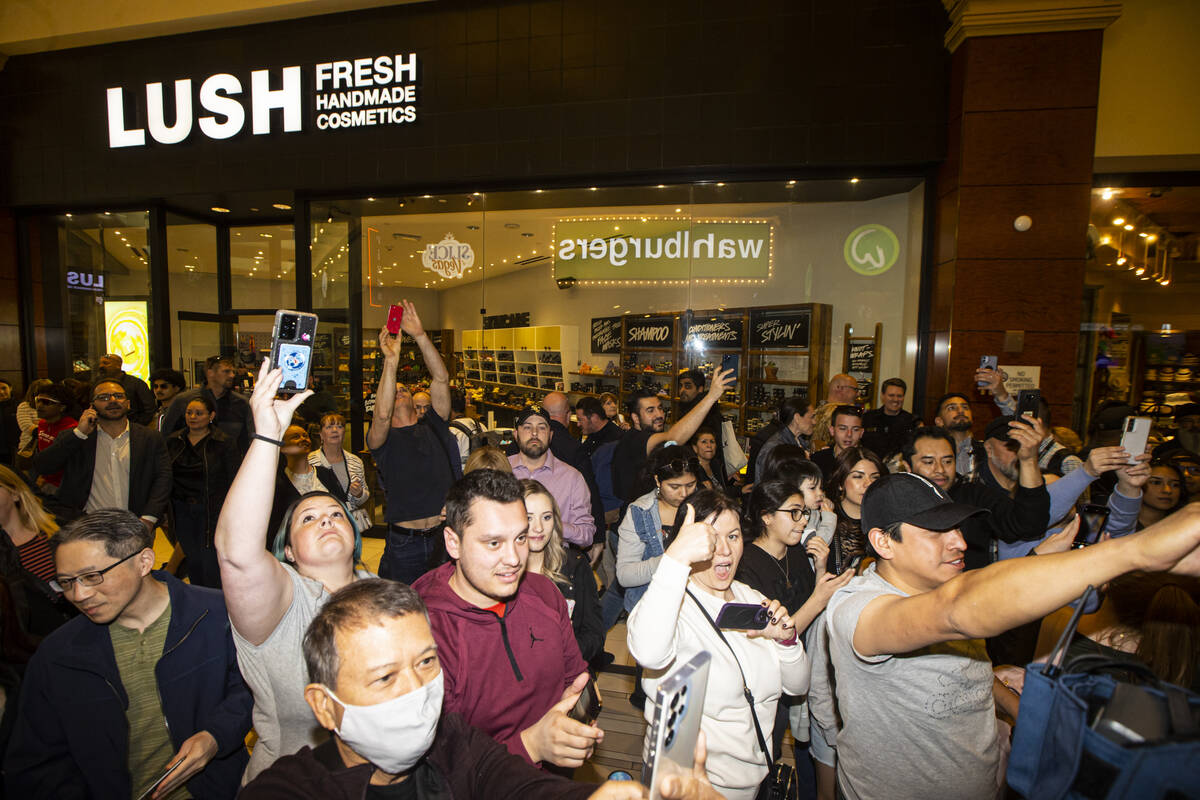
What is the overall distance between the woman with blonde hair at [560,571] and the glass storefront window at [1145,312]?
20.0 feet

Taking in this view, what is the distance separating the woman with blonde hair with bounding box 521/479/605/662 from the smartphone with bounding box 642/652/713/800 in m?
1.45

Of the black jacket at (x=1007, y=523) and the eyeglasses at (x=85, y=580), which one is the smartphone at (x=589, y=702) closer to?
the eyeglasses at (x=85, y=580)

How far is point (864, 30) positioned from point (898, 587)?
571 cm

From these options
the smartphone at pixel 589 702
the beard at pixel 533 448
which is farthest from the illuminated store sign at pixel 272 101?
the smartphone at pixel 589 702

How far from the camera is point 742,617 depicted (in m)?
1.83

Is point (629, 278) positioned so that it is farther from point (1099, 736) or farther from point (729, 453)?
point (1099, 736)

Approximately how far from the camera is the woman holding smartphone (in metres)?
1.45

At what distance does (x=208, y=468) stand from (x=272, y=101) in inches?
182

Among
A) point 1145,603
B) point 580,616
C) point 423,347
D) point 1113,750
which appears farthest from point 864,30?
point 1113,750

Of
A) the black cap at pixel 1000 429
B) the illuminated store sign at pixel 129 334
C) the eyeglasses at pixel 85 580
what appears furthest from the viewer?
the illuminated store sign at pixel 129 334

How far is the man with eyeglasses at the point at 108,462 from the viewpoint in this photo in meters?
3.95

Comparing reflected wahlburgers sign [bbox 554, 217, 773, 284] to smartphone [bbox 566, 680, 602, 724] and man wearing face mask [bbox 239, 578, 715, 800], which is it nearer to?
smartphone [bbox 566, 680, 602, 724]

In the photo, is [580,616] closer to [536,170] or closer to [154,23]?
[536,170]

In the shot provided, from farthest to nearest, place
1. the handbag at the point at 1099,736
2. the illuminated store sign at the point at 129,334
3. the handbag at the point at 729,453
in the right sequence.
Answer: the illuminated store sign at the point at 129,334 < the handbag at the point at 729,453 < the handbag at the point at 1099,736
